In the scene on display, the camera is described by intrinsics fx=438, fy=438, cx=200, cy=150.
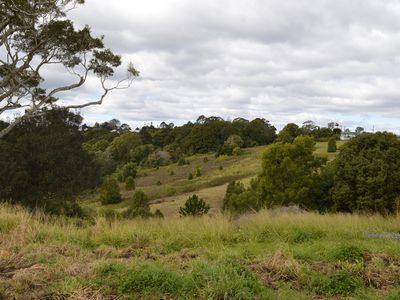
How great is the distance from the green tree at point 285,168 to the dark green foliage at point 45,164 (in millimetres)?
13611

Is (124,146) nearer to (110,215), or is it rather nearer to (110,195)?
(110,195)

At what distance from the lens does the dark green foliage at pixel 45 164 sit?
76.3 ft

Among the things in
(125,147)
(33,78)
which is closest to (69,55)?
(33,78)

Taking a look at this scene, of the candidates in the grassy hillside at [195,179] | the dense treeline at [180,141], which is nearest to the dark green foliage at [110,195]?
the grassy hillside at [195,179]

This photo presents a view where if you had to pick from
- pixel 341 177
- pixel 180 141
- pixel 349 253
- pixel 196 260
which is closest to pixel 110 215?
pixel 196 260

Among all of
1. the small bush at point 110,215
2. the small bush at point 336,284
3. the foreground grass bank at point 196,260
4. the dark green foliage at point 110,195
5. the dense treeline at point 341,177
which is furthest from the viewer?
the dark green foliage at point 110,195

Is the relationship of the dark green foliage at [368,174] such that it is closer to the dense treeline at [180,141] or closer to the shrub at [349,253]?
the shrub at [349,253]

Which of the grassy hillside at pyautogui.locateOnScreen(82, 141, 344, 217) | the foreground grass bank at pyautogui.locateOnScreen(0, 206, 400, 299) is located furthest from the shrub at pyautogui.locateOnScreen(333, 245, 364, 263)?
the grassy hillside at pyautogui.locateOnScreen(82, 141, 344, 217)

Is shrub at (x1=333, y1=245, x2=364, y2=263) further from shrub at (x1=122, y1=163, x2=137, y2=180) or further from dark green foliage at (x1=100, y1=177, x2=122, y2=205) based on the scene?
shrub at (x1=122, y1=163, x2=137, y2=180)

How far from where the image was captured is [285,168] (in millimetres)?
33844

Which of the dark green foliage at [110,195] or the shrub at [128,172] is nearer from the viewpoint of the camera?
the dark green foliage at [110,195]

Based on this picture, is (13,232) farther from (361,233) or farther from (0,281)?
(361,233)

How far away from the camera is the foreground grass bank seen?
4.77 metres

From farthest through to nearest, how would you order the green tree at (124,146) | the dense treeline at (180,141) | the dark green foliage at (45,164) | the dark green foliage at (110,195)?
the green tree at (124,146) → the dense treeline at (180,141) → the dark green foliage at (110,195) → the dark green foliage at (45,164)
